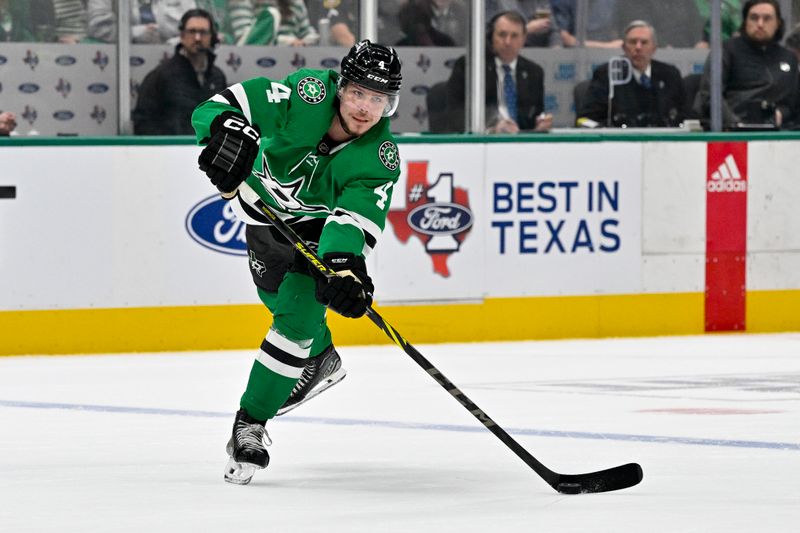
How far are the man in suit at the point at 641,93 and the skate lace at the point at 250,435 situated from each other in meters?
3.89

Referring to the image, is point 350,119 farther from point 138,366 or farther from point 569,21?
point 569,21

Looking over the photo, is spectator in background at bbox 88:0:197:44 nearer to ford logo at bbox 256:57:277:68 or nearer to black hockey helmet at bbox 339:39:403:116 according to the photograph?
ford logo at bbox 256:57:277:68

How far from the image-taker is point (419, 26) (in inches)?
297

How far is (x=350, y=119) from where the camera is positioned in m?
4.23

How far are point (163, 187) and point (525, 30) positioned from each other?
69.9 inches

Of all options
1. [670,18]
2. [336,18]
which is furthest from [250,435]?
[670,18]

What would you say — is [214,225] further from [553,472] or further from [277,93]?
[553,472]

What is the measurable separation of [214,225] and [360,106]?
9.95 ft

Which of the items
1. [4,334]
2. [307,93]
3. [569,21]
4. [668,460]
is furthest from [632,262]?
[307,93]

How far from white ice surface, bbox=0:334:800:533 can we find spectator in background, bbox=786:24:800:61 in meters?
1.53

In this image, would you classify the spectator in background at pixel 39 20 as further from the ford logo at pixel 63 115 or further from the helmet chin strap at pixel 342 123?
the helmet chin strap at pixel 342 123

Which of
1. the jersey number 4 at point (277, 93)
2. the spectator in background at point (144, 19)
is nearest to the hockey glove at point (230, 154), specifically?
the jersey number 4 at point (277, 93)

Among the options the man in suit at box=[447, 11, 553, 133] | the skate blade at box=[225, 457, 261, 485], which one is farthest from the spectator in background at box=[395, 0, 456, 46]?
the skate blade at box=[225, 457, 261, 485]

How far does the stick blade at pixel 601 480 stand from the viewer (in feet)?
13.1
